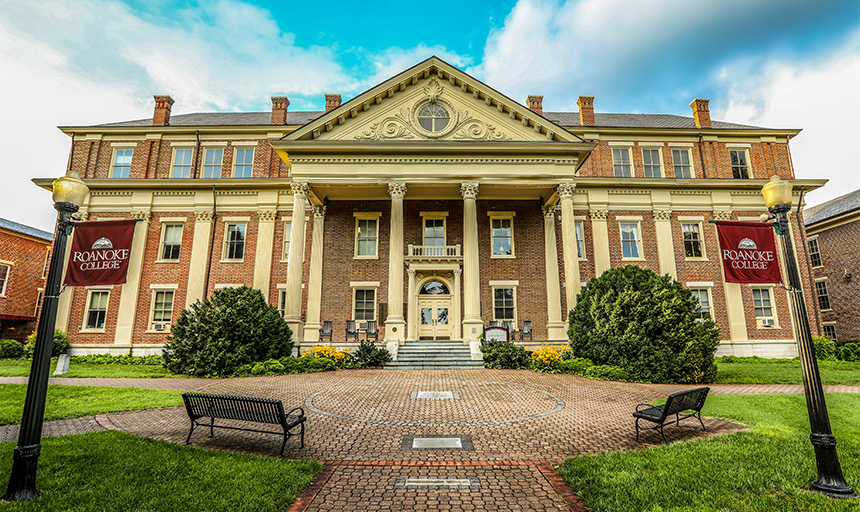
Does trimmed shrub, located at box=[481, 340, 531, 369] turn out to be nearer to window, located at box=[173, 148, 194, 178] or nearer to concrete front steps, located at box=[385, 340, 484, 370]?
concrete front steps, located at box=[385, 340, 484, 370]

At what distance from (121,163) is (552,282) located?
966 inches

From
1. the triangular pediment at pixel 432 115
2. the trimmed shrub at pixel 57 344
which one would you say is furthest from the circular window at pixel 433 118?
the trimmed shrub at pixel 57 344

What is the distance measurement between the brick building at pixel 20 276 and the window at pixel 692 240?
40.3m

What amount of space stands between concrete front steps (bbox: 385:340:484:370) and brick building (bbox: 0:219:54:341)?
25865 millimetres

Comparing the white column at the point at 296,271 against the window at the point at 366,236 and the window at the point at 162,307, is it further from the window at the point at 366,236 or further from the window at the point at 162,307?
the window at the point at 162,307

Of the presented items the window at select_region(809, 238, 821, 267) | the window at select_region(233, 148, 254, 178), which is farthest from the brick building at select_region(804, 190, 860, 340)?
the window at select_region(233, 148, 254, 178)

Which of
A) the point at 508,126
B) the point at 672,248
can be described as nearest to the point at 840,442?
the point at 508,126

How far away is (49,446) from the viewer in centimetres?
585

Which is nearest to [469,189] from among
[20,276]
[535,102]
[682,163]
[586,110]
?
[535,102]

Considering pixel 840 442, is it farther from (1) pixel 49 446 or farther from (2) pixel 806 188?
(2) pixel 806 188

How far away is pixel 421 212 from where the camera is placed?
75.6 feet

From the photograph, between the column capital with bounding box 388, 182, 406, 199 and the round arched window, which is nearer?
the column capital with bounding box 388, 182, 406, 199

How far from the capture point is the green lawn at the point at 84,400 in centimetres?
821

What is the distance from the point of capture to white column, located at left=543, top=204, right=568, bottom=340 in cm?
1848
